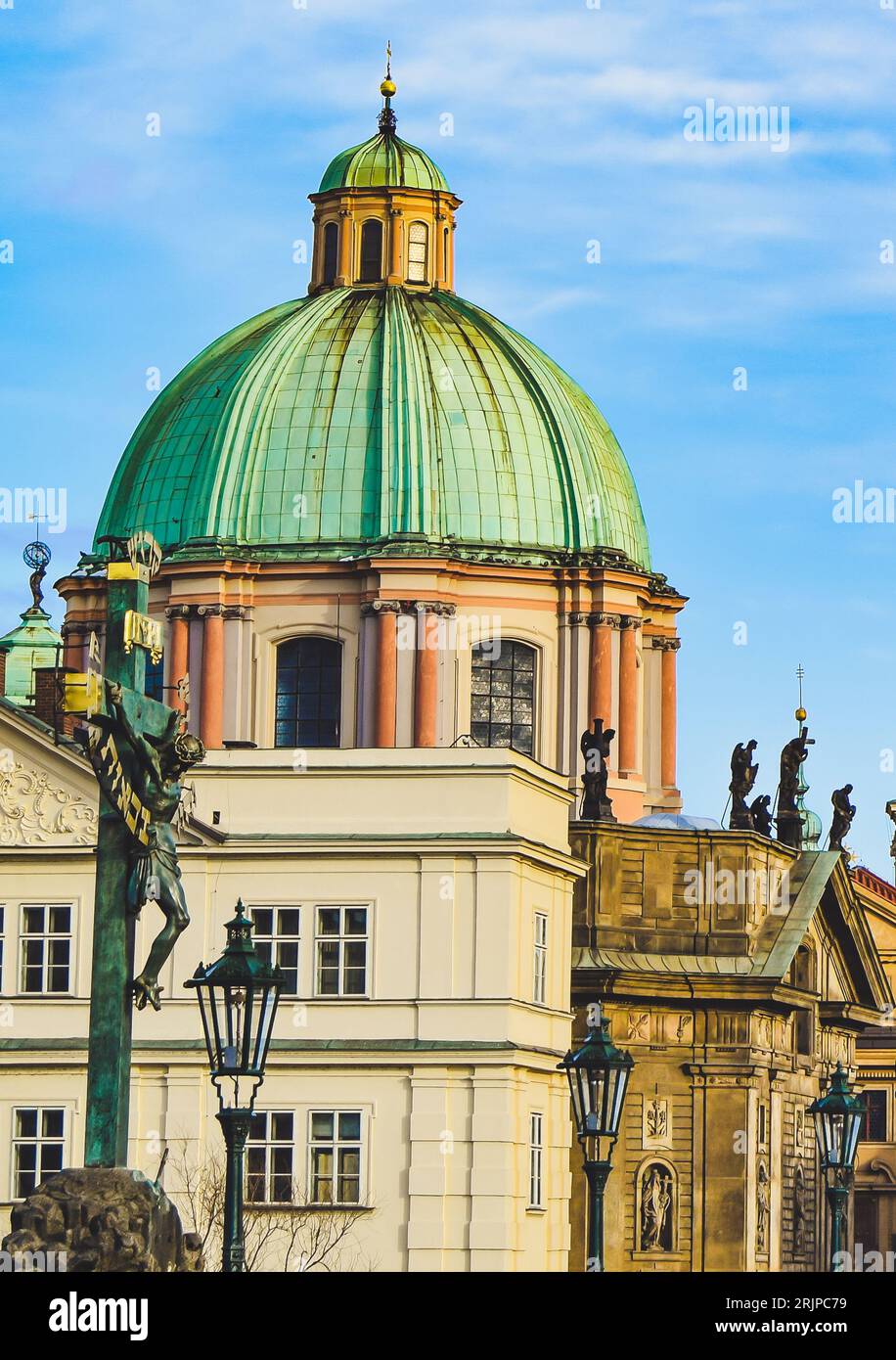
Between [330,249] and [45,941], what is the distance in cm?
2784

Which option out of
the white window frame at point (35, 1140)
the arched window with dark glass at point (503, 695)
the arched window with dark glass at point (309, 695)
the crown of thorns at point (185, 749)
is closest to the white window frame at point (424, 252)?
the arched window with dark glass at point (503, 695)

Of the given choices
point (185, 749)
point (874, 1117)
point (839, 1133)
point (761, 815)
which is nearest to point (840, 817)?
Answer: point (761, 815)

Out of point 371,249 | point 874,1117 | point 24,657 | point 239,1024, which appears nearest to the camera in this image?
point 239,1024

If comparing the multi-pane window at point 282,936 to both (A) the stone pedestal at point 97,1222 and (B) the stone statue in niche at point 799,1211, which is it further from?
(A) the stone pedestal at point 97,1222

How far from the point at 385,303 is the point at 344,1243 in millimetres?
29092

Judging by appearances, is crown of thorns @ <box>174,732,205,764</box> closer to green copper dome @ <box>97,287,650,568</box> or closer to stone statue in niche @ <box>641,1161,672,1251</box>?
stone statue in niche @ <box>641,1161,672,1251</box>

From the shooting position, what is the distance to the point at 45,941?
55.5 m

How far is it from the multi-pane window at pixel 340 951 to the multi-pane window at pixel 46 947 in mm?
4305

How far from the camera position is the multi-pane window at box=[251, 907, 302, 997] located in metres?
55.1

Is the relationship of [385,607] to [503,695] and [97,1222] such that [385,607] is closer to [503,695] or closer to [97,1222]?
[503,695]

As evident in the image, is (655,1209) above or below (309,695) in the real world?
below
